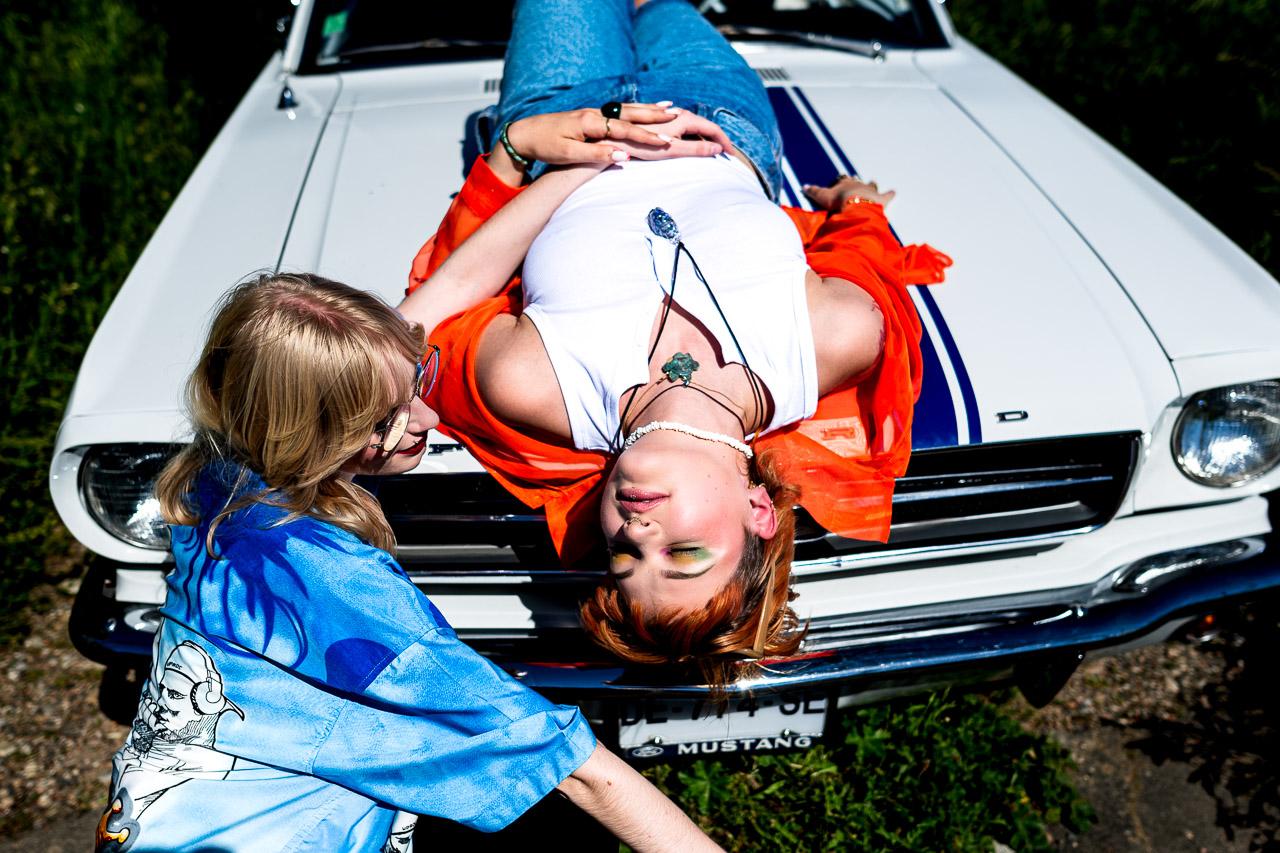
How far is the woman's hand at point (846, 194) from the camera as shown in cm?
242

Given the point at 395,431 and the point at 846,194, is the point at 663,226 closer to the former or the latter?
the point at 846,194

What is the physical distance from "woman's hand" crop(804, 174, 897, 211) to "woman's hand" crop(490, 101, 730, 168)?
0.33m

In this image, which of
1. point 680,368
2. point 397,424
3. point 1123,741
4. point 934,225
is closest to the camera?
point 397,424

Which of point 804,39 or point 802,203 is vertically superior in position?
point 804,39

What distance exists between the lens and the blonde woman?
142 cm

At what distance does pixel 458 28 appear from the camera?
3.12m

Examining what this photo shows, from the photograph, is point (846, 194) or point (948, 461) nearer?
point (948, 461)

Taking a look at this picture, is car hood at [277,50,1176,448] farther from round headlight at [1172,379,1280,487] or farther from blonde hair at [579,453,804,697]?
blonde hair at [579,453,804,697]

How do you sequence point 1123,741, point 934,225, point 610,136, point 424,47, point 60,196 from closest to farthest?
point 610,136 → point 934,225 → point 1123,741 → point 424,47 → point 60,196

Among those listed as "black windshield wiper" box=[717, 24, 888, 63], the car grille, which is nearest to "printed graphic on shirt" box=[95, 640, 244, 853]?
the car grille

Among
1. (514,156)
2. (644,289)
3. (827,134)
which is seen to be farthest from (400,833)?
(827,134)

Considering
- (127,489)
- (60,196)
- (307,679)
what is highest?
(307,679)

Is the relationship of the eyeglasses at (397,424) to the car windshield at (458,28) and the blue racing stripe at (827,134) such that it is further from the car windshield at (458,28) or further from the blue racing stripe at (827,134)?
the car windshield at (458,28)

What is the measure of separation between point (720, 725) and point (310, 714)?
94 centimetres
